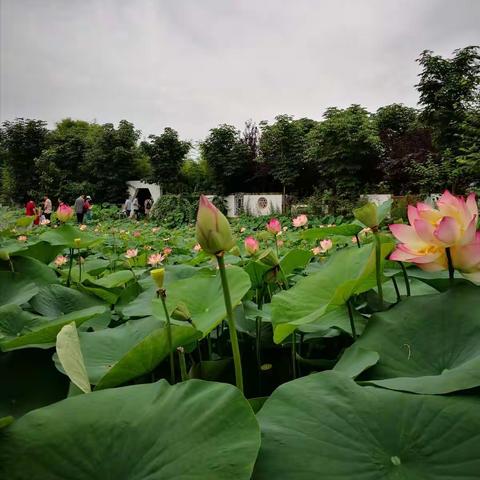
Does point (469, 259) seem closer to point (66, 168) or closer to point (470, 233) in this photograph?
point (470, 233)

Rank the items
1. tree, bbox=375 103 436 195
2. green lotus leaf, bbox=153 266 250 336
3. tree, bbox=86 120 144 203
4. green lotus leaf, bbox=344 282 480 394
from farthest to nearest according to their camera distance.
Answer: tree, bbox=86 120 144 203 < tree, bbox=375 103 436 195 < green lotus leaf, bbox=153 266 250 336 < green lotus leaf, bbox=344 282 480 394

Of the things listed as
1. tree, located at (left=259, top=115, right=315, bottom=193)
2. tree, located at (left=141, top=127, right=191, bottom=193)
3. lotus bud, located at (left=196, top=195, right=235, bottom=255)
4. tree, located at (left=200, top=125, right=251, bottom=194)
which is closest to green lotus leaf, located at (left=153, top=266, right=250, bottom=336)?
lotus bud, located at (left=196, top=195, right=235, bottom=255)

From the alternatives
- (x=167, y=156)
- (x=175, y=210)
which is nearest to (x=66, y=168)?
(x=167, y=156)

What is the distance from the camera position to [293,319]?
1.52ft

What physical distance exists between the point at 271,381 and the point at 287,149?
11514 millimetres

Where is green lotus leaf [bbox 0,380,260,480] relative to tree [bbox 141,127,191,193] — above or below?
below

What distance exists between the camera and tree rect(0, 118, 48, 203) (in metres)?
15.7

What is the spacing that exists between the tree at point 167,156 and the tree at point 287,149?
283cm

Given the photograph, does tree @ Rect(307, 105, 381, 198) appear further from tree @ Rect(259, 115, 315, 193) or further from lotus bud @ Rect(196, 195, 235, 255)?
lotus bud @ Rect(196, 195, 235, 255)

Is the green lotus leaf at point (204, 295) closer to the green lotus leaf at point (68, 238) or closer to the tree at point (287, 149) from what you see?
the green lotus leaf at point (68, 238)

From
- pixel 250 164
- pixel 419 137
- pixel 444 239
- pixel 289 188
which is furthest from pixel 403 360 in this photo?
pixel 250 164

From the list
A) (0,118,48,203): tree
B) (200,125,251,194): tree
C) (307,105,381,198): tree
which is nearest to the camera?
(307,105,381,198): tree

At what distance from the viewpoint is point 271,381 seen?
1.59 feet

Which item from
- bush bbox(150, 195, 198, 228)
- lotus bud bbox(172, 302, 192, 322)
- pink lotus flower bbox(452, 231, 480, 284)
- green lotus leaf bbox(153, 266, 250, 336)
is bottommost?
bush bbox(150, 195, 198, 228)
